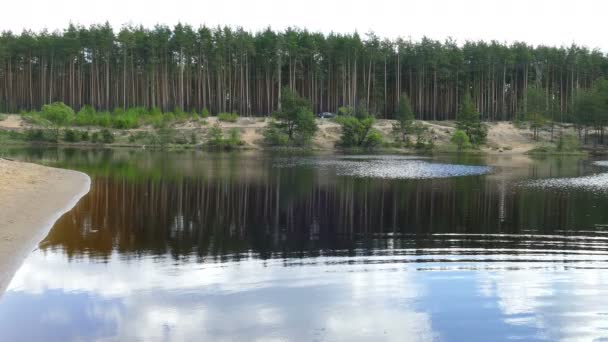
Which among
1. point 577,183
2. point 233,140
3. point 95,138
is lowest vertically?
point 577,183

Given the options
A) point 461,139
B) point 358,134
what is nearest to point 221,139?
point 358,134

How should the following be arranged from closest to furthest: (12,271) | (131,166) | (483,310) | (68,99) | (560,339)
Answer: (560,339) → (483,310) → (12,271) → (131,166) → (68,99)

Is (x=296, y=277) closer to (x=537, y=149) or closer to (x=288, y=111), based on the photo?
(x=288, y=111)

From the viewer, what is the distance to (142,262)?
14828mm

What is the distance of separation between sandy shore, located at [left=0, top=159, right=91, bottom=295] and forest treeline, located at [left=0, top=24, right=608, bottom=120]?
198 ft

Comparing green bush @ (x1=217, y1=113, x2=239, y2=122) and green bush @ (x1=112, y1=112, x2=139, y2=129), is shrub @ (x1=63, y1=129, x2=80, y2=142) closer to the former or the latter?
green bush @ (x1=112, y1=112, x2=139, y2=129)

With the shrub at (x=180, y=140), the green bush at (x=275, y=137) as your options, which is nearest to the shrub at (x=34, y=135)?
the shrub at (x=180, y=140)

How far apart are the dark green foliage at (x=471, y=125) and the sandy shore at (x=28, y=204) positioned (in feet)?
204

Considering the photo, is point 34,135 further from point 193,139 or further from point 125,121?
point 193,139

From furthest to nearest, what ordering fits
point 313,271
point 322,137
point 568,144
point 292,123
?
1. point 568,144
2. point 322,137
3. point 292,123
4. point 313,271

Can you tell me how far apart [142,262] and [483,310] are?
8.37m

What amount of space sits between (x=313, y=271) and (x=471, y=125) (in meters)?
75.7

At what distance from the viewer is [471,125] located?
85.5 metres

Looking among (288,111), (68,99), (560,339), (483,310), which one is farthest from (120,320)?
(68,99)
